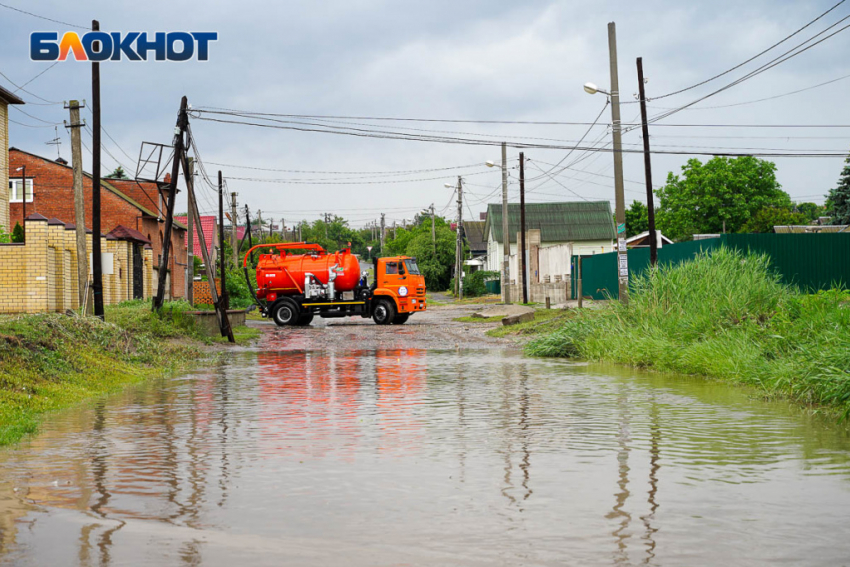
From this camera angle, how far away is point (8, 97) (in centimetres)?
3450

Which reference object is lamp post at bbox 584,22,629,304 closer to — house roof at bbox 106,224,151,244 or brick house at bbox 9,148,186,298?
house roof at bbox 106,224,151,244

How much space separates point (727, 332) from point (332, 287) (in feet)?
82.8

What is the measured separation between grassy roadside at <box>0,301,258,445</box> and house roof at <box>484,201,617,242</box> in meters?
59.3

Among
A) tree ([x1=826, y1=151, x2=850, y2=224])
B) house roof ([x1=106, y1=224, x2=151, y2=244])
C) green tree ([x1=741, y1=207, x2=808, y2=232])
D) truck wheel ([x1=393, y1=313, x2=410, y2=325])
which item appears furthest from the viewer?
green tree ([x1=741, y1=207, x2=808, y2=232])

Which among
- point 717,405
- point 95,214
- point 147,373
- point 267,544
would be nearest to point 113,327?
point 147,373

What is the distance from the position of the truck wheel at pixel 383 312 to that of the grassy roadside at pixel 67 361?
49.7 ft

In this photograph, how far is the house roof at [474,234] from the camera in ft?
352

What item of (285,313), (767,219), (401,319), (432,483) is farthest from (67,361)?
(767,219)

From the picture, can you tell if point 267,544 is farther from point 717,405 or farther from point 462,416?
point 717,405

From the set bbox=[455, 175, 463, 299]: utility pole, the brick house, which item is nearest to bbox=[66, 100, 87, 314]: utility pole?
the brick house

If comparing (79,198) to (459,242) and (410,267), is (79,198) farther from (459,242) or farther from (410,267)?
(459,242)

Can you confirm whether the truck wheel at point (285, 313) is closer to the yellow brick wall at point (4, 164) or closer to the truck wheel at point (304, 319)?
the truck wheel at point (304, 319)

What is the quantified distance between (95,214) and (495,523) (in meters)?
21.2

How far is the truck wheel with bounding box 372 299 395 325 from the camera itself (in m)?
38.2
